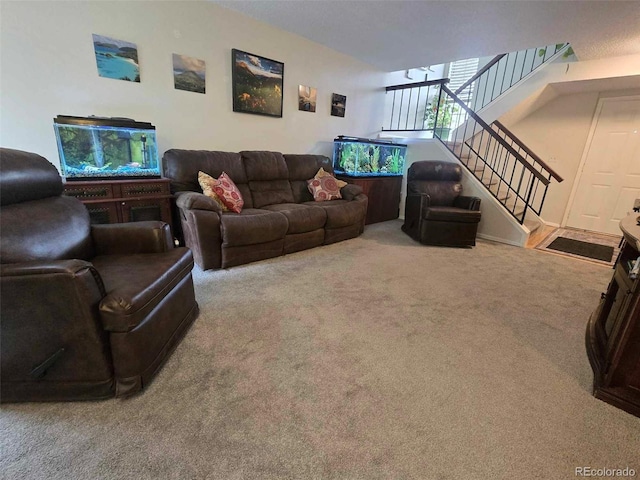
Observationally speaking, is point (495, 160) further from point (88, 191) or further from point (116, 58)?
point (88, 191)

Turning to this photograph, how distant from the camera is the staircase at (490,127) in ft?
14.5

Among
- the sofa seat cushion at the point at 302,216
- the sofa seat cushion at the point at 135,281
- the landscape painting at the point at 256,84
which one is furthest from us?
the landscape painting at the point at 256,84

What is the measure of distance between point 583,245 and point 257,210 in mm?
4370

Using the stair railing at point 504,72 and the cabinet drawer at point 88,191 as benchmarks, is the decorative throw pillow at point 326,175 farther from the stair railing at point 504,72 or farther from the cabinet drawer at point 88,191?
the stair railing at point 504,72

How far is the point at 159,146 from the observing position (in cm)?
297

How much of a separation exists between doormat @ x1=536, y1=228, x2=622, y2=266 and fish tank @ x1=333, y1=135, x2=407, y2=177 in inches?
93.8

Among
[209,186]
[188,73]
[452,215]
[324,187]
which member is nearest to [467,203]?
[452,215]

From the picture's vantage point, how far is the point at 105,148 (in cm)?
249

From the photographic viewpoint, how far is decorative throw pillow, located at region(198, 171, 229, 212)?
2791 mm

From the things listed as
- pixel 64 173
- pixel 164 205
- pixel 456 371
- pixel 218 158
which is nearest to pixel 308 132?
pixel 218 158

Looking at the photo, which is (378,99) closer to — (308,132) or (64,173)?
(308,132)

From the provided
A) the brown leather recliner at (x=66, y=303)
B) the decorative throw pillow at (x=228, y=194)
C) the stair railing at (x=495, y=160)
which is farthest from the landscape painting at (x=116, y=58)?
the stair railing at (x=495, y=160)

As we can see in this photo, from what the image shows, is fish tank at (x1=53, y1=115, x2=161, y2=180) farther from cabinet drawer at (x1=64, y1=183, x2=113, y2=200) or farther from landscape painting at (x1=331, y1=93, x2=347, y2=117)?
landscape painting at (x1=331, y1=93, x2=347, y2=117)

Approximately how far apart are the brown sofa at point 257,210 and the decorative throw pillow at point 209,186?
0.37 ft
